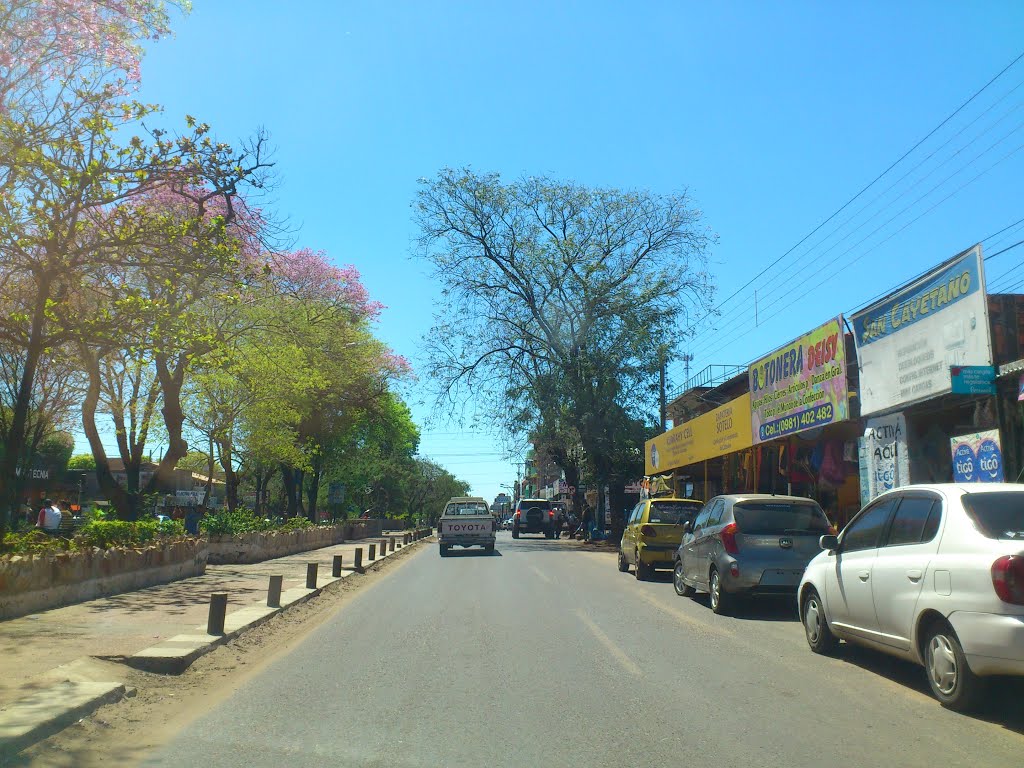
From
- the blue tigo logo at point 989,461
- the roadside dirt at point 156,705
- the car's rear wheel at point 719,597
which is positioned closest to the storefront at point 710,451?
the blue tigo logo at point 989,461

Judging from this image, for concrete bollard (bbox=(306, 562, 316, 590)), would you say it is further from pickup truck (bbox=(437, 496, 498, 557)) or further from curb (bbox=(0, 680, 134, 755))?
pickup truck (bbox=(437, 496, 498, 557))

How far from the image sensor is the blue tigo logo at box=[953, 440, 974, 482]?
492 inches

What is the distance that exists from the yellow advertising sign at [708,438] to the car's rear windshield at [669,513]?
340 centimetres

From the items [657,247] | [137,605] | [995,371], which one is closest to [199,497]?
[657,247]

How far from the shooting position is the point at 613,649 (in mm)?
9383

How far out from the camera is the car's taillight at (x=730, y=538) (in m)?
12.3

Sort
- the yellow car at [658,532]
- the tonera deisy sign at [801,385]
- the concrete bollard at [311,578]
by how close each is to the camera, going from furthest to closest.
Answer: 1. the yellow car at [658,532]
2. the tonera deisy sign at [801,385]
3. the concrete bollard at [311,578]

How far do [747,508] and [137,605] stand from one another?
921 cm

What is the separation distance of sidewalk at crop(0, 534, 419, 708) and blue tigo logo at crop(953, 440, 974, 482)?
1072 cm

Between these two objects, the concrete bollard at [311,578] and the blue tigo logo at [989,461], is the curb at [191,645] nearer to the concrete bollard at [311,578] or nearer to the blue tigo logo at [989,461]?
the concrete bollard at [311,578]

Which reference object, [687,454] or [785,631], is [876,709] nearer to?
[785,631]

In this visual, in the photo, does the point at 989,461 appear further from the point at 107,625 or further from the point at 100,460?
the point at 100,460

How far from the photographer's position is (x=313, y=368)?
2861 centimetres

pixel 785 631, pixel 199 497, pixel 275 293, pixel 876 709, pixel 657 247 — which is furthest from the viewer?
pixel 199 497
